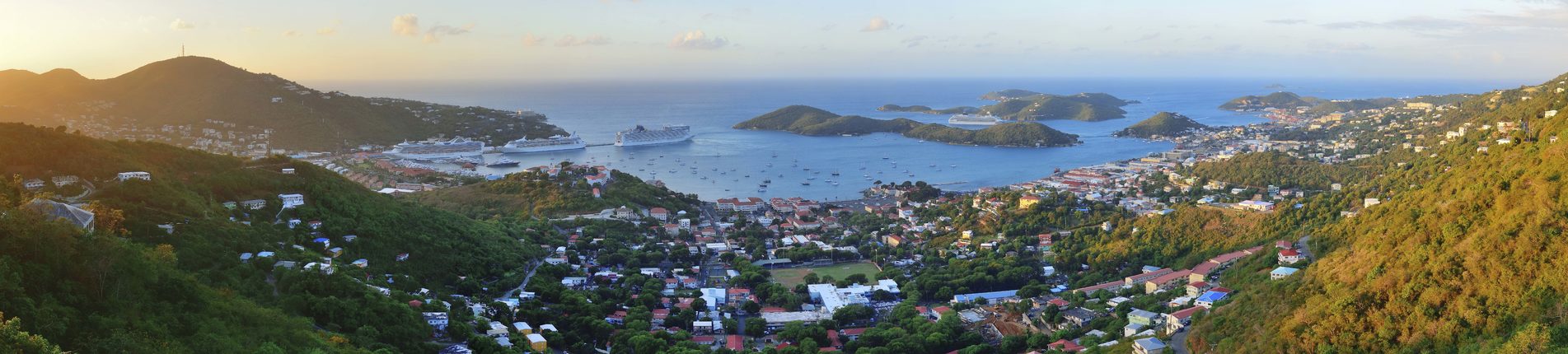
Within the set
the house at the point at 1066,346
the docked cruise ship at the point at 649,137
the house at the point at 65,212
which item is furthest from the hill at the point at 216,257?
the docked cruise ship at the point at 649,137

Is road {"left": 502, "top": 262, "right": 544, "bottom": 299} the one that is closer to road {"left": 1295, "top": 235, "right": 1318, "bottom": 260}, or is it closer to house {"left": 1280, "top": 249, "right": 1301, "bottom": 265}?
house {"left": 1280, "top": 249, "right": 1301, "bottom": 265}

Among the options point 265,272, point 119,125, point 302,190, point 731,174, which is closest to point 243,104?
point 119,125

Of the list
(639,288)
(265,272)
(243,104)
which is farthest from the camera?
(243,104)

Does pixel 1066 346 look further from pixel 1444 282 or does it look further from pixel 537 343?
pixel 537 343

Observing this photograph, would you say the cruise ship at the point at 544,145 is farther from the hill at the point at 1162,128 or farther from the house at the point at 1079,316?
the house at the point at 1079,316

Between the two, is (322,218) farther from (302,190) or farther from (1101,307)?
(1101,307)

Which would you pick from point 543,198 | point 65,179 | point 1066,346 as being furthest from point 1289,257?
point 543,198
